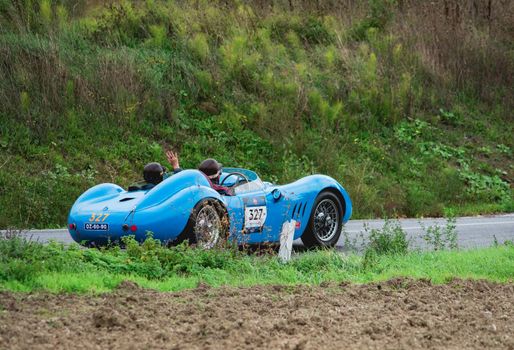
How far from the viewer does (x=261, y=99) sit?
80.6 feet

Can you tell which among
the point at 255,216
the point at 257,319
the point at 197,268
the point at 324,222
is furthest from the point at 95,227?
the point at 257,319

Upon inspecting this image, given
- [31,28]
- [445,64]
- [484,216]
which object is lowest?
[484,216]

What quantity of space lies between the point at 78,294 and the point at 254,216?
15.5 feet

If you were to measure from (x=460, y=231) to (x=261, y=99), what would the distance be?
355 inches

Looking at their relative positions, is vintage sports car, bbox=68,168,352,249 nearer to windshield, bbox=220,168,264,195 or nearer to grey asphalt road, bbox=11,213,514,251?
windshield, bbox=220,168,264,195

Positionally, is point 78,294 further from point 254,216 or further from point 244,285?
point 254,216

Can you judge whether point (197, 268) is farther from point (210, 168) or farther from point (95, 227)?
point (210, 168)

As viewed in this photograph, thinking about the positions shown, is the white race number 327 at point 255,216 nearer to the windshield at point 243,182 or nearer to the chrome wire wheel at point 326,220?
the windshield at point 243,182

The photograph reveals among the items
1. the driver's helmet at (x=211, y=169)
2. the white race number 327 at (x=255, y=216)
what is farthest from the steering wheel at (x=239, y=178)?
the white race number 327 at (x=255, y=216)

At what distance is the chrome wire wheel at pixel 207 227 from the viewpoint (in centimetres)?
1149

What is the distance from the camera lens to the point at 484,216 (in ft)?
68.4

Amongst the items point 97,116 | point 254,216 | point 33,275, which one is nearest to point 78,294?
point 33,275

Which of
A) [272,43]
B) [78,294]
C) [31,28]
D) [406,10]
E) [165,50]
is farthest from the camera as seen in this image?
[406,10]

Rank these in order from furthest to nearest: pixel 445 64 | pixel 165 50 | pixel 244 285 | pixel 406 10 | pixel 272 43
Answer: pixel 406 10
pixel 445 64
pixel 272 43
pixel 165 50
pixel 244 285
